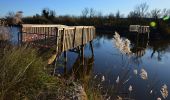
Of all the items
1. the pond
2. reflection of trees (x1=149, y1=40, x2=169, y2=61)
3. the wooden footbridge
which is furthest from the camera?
reflection of trees (x1=149, y1=40, x2=169, y2=61)

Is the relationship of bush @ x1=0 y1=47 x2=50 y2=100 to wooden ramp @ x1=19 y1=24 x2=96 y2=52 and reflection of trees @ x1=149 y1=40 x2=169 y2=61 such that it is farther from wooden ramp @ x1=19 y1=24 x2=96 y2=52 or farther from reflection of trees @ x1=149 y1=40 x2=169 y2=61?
reflection of trees @ x1=149 y1=40 x2=169 y2=61

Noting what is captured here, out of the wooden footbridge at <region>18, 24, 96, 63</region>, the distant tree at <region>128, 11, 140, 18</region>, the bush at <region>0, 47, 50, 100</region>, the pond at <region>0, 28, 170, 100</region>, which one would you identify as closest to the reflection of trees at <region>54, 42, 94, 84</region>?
the pond at <region>0, 28, 170, 100</region>

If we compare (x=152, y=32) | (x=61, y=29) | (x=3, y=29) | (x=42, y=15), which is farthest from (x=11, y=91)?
(x=42, y=15)

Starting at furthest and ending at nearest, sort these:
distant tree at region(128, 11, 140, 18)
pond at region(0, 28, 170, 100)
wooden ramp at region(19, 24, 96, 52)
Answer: distant tree at region(128, 11, 140, 18), wooden ramp at region(19, 24, 96, 52), pond at region(0, 28, 170, 100)

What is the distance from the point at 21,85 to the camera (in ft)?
16.6

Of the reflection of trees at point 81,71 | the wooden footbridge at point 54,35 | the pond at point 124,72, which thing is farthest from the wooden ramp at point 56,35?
the reflection of trees at point 81,71

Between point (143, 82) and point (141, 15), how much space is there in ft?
205

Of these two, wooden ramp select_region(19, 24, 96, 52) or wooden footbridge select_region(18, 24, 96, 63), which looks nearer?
wooden footbridge select_region(18, 24, 96, 63)

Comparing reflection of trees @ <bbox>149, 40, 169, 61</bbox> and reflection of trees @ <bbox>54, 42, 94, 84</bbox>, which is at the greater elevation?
reflection of trees @ <bbox>54, 42, 94, 84</bbox>

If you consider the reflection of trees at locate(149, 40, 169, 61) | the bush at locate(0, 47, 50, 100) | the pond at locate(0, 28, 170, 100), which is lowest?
the reflection of trees at locate(149, 40, 169, 61)

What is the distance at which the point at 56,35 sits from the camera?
15031 millimetres

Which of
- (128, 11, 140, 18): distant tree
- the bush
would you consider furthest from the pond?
(128, 11, 140, 18): distant tree

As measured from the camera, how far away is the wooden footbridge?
14570 millimetres

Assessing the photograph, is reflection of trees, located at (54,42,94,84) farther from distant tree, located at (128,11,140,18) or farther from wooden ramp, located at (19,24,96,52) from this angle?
distant tree, located at (128,11,140,18)
